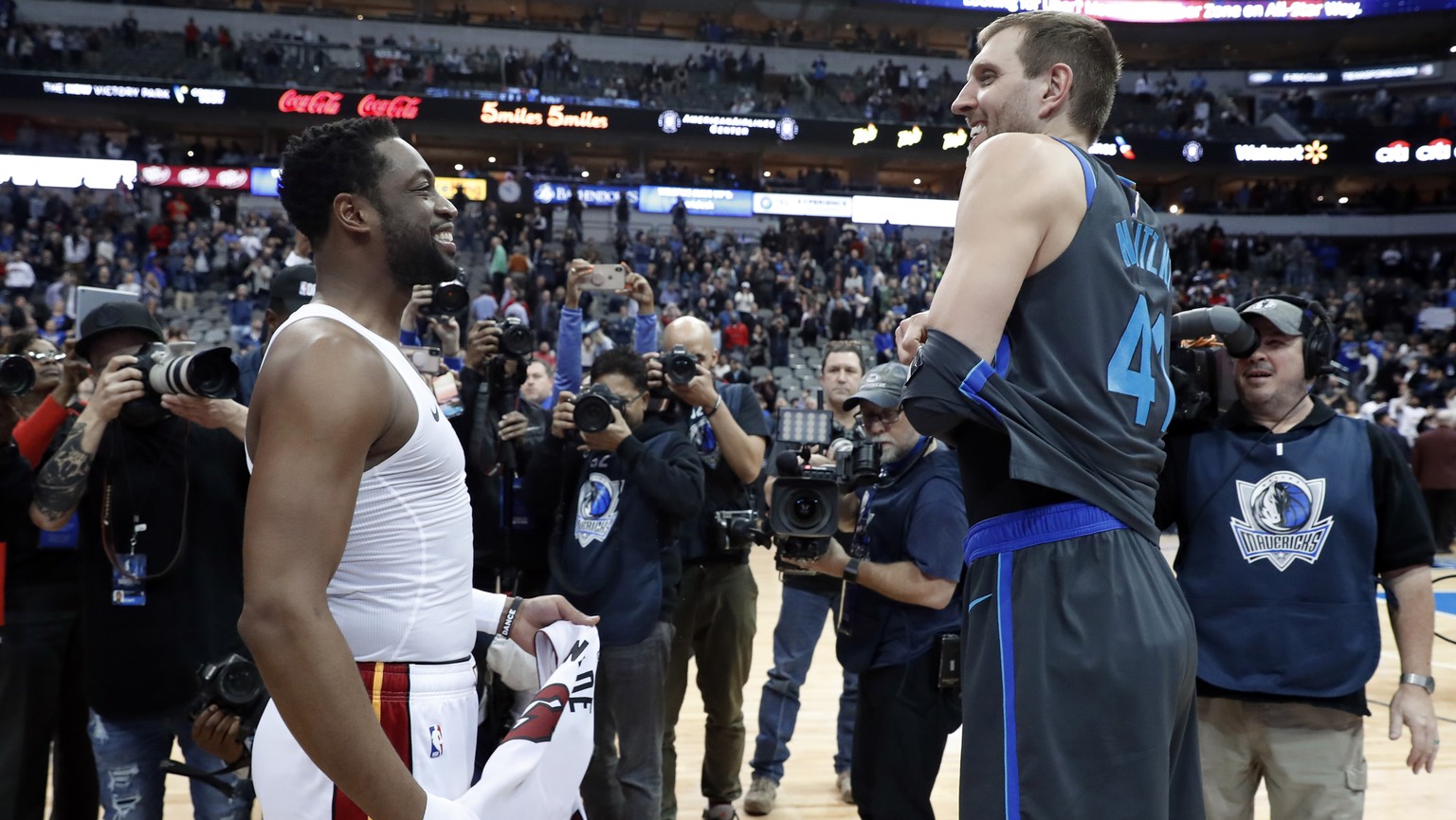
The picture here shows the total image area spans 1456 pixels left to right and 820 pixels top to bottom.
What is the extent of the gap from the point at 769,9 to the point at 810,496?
1307 inches

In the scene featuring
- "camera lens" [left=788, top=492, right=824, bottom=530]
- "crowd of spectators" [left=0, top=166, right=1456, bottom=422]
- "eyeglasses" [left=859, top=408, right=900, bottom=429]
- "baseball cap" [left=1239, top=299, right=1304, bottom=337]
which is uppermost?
"crowd of spectators" [left=0, top=166, right=1456, bottom=422]

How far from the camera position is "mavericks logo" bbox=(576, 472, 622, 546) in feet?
13.0

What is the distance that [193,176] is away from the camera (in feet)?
83.8

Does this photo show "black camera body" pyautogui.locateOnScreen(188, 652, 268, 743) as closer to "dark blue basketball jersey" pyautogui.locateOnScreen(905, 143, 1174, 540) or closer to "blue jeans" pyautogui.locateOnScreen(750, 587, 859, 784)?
"dark blue basketball jersey" pyautogui.locateOnScreen(905, 143, 1174, 540)

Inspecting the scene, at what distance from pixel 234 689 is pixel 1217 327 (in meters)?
2.40

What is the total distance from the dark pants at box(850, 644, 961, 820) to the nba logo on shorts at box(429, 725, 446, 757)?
6.08 ft

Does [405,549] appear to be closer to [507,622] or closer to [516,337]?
[507,622]

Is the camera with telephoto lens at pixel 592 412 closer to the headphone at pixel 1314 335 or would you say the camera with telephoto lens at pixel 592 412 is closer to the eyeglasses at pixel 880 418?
the eyeglasses at pixel 880 418

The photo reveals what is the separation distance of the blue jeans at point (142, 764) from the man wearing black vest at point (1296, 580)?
283 cm

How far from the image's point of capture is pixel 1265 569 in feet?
9.71

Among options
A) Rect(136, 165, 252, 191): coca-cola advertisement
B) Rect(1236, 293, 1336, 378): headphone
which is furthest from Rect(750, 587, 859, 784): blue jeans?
Rect(136, 165, 252, 191): coca-cola advertisement

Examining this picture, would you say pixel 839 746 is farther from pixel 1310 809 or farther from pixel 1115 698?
pixel 1115 698

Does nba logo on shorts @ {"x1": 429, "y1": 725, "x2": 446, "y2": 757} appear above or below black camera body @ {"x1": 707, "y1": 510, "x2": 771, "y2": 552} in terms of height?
above

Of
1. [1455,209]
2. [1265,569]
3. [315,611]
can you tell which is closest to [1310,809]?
[1265,569]
